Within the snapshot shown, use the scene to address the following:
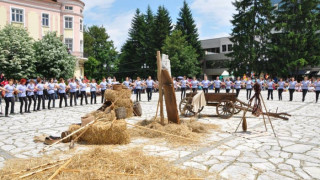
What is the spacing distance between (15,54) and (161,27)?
86.4 ft

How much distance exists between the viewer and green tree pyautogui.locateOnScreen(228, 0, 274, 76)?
135 ft

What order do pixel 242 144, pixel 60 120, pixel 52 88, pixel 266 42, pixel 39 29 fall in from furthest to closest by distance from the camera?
pixel 266 42 < pixel 39 29 < pixel 52 88 < pixel 60 120 < pixel 242 144

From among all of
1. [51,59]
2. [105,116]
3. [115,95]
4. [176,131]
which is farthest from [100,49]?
[176,131]

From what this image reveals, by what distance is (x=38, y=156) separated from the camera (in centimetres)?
606

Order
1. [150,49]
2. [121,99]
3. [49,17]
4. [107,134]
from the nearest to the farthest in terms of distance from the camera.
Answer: [107,134] → [121,99] → [49,17] → [150,49]

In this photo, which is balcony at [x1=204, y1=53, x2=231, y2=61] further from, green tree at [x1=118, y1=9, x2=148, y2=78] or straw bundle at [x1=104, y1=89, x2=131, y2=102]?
straw bundle at [x1=104, y1=89, x2=131, y2=102]

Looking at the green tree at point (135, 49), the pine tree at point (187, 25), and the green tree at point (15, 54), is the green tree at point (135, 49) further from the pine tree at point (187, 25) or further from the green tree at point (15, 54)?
the green tree at point (15, 54)

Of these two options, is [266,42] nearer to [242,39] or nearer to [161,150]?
[242,39]

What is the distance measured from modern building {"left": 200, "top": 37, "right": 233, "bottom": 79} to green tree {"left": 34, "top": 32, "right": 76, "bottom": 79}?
40.7 m

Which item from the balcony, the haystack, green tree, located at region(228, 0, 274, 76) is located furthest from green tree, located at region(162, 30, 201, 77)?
the haystack

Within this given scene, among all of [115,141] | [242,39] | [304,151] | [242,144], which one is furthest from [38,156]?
[242,39]

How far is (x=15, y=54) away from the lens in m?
27.8

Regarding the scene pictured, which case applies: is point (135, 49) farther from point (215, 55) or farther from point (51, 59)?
point (51, 59)

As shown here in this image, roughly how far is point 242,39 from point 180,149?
129 feet
